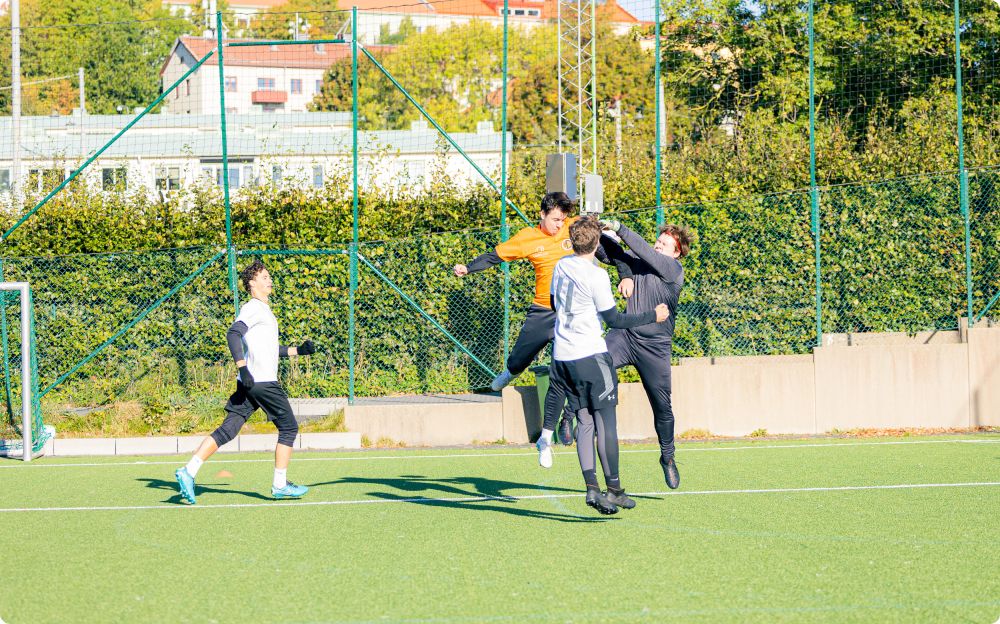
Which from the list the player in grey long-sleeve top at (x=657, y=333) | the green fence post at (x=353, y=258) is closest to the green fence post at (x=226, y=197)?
the green fence post at (x=353, y=258)

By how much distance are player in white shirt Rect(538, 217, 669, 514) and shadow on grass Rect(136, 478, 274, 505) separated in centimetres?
284

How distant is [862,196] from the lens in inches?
577

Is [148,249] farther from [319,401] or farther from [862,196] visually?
[862,196]

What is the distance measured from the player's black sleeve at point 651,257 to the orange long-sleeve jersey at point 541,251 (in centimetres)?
272

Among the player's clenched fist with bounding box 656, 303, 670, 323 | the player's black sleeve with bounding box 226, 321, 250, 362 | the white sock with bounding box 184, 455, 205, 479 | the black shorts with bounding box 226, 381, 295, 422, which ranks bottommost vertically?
the white sock with bounding box 184, 455, 205, 479

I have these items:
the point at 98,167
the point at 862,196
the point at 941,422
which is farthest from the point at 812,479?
the point at 98,167

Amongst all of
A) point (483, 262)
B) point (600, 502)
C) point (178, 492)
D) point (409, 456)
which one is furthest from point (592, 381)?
point (409, 456)

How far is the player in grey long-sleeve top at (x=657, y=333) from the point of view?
28.7 feet

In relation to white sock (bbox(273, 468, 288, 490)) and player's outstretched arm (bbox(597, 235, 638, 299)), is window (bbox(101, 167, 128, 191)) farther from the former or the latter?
player's outstretched arm (bbox(597, 235, 638, 299))

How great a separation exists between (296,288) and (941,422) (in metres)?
7.64

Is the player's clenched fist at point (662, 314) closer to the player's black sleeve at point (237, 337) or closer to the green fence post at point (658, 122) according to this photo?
the player's black sleeve at point (237, 337)

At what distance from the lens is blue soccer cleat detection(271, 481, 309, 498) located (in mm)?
9141

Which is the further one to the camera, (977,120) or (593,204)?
(977,120)

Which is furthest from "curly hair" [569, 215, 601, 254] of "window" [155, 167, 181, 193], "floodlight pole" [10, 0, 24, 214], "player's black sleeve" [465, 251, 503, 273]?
"floodlight pole" [10, 0, 24, 214]
